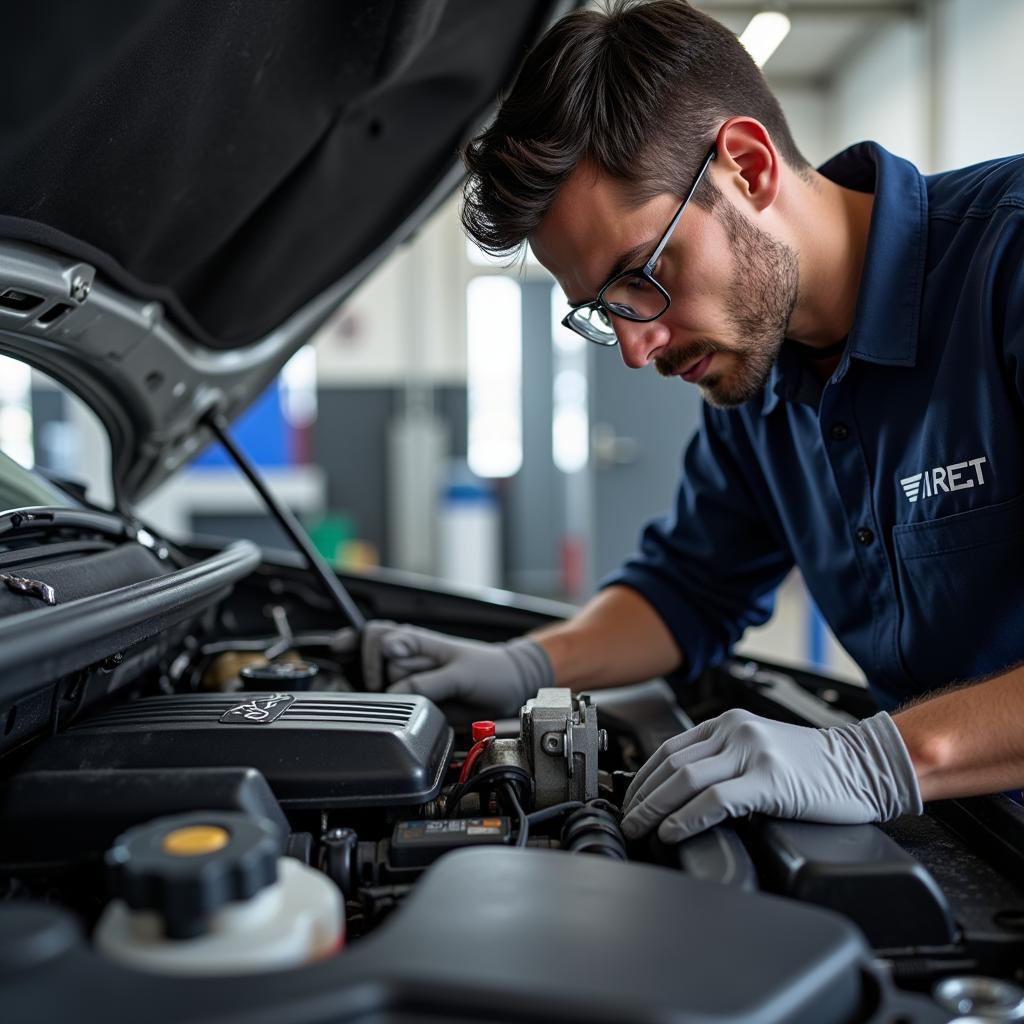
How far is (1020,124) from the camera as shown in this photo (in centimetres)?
354

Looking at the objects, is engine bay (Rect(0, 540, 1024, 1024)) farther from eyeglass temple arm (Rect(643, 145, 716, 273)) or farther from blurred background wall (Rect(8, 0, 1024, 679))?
blurred background wall (Rect(8, 0, 1024, 679))

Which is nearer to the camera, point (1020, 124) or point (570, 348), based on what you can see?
point (1020, 124)

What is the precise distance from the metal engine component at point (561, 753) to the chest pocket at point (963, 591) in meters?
0.46

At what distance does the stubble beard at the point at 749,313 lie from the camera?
1.14m

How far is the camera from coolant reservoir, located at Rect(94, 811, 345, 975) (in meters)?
0.51

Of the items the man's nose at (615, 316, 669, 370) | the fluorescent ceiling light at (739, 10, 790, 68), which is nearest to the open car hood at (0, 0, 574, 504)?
the man's nose at (615, 316, 669, 370)

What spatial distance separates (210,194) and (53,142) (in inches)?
12.5

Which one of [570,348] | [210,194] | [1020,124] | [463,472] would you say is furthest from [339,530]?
[210,194]

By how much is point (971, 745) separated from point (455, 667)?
657 mm

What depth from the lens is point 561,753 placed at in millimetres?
896

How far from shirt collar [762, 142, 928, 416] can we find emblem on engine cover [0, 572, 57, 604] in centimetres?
87

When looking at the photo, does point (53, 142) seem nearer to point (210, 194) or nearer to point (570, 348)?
point (210, 194)

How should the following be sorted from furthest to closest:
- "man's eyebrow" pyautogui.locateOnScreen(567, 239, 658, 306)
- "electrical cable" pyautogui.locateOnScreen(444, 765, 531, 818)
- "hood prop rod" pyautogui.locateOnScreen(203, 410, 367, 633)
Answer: "hood prop rod" pyautogui.locateOnScreen(203, 410, 367, 633), "man's eyebrow" pyautogui.locateOnScreen(567, 239, 658, 306), "electrical cable" pyautogui.locateOnScreen(444, 765, 531, 818)

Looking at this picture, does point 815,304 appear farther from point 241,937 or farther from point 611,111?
point 241,937
